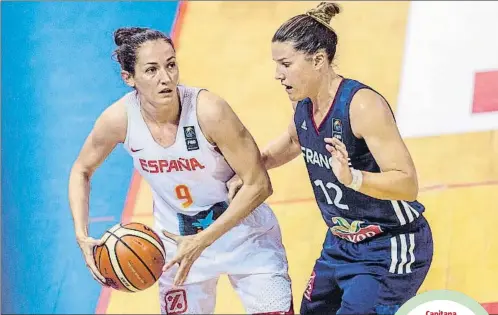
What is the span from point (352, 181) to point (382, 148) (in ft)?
0.56

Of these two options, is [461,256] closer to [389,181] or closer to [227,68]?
[389,181]

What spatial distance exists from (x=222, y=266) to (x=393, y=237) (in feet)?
2.50

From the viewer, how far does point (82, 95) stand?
4.55m

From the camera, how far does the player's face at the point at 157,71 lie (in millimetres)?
3691

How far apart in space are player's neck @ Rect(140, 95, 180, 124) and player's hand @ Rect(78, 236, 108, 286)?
523 millimetres

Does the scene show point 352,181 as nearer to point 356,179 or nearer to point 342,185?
point 356,179

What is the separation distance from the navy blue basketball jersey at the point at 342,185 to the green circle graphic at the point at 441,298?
331 mm

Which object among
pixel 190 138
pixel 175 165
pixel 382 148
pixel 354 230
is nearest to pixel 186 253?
pixel 175 165

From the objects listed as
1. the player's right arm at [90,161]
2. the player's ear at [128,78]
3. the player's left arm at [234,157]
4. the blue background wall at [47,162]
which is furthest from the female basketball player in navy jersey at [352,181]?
the blue background wall at [47,162]

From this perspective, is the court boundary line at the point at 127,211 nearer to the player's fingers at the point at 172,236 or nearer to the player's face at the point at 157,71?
the player's fingers at the point at 172,236

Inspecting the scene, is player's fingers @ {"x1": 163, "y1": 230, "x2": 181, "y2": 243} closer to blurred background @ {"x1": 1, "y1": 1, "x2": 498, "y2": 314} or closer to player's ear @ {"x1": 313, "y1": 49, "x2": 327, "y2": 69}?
blurred background @ {"x1": 1, "y1": 1, "x2": 498, "y2": 314}

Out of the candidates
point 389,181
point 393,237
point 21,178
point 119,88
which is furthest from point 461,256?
point 21,178

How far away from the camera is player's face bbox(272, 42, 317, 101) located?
353 cm

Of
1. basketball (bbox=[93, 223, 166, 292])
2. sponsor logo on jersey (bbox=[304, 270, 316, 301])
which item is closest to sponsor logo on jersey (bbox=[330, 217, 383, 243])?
sponsor logo on jersey (bbox=[304, 270, 316, 301])
